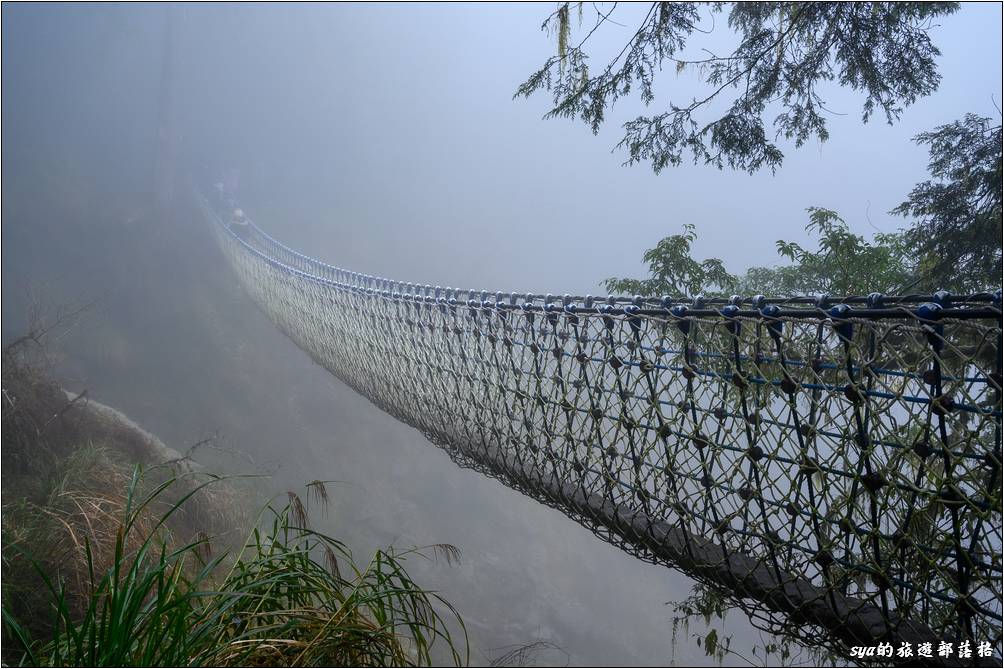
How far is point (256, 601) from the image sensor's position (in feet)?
3.69

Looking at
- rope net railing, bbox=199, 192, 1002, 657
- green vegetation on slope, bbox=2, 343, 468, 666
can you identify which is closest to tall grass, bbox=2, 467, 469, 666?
green vegetation on slope, bbox=2, 343, 468, 666

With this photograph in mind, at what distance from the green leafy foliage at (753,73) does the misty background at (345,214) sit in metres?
1.77

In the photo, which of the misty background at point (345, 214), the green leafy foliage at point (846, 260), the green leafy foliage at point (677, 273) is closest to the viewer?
the green leafy foliage at point (846, 260)

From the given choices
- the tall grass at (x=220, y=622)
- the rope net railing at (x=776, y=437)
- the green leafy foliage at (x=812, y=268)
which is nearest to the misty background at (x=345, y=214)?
the green leafy foliage at (x=812, y=268)

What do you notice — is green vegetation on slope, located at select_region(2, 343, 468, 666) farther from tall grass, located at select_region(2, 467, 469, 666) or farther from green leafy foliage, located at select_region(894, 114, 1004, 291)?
green leafy foliage, located at select_region(894, 114, 1004, 291)

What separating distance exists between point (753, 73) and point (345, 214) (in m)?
6.02

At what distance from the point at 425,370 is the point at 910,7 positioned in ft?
7.07

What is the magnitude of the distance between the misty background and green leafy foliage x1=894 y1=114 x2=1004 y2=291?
1937 mm

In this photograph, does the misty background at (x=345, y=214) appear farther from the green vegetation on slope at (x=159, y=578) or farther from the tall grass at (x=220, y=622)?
the tall grass at (x=220, y=622)

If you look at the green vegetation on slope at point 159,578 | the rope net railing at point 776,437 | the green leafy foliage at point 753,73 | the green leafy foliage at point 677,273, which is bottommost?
the green vegetation on slope at point 159,578

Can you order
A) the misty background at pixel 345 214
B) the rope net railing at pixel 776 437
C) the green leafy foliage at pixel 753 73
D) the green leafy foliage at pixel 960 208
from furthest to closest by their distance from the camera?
the misty background at pixel 345 214
the green leafy foliage at pixel 753 73
the green leafy foliage at pixel 960 208
the rope net railing at pixel 776 437

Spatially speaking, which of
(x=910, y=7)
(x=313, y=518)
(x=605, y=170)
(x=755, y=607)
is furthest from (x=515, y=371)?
(x=605, y=170)

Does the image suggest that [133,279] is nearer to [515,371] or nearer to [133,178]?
[133,178]

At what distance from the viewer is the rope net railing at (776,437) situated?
0.86m
